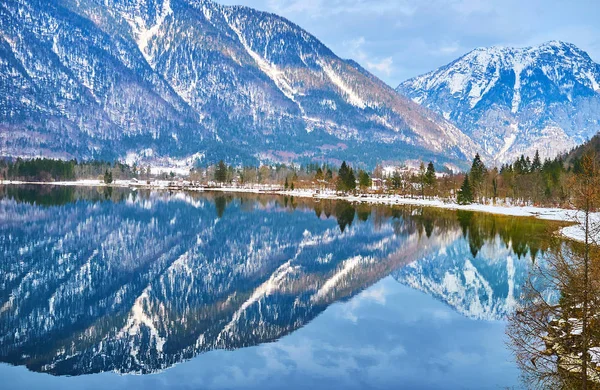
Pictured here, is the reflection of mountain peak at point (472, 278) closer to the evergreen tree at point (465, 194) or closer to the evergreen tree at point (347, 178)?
the evergreen tree at point (465, 194)

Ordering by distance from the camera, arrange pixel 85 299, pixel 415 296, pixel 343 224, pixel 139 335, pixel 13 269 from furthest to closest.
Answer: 1. pixel 343 224
2. pixel 13 269
3. pixel 415 296
4. pixel 85 299
5. pixel 139 335

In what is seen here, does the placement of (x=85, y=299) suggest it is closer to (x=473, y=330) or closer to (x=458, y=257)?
(x=473, y=330)

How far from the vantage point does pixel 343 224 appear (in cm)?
8331

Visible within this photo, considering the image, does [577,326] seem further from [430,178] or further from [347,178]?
[347,178]

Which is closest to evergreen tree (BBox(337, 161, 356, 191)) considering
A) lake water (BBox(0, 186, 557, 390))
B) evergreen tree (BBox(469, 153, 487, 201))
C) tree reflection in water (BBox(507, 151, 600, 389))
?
evergreen tree (BBox(469, 153, 487, 201))

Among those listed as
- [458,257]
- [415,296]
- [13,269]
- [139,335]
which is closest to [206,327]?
[139,335]

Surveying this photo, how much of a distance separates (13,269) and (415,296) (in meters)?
29.5

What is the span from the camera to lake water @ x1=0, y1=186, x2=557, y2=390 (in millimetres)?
22156

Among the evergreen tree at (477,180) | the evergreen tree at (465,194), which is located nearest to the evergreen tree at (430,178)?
the evergreen tree at (477,180)

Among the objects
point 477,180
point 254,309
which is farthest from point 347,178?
point 254,309

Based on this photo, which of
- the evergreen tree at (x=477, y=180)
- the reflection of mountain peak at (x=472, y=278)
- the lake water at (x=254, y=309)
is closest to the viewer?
the lake water at (x=254, y=309)

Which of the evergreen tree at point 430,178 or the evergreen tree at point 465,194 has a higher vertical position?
the evergreen tree at point 430,178

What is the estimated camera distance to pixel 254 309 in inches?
1268

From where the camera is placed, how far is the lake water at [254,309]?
22.2 metres
